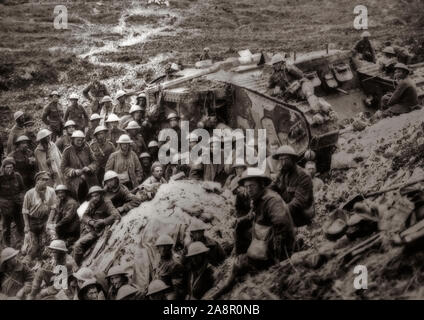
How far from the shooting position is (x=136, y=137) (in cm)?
881

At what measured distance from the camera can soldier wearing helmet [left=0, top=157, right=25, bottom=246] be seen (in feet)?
25.5

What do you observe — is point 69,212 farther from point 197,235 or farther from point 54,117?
point 54,117

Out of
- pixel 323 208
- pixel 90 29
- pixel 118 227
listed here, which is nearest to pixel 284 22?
pixel 90 29

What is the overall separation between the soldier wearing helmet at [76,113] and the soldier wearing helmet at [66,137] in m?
0.46

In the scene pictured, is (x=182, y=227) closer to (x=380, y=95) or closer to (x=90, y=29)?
(x=380, y=95)

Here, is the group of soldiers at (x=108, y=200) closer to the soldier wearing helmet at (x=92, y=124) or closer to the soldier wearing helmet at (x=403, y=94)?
the soldier wearing helmet at (x=92, y=124)

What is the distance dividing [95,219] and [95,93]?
3616 millimetres

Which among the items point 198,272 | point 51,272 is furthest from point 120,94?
point 198,272

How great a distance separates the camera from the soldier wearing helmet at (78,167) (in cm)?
802

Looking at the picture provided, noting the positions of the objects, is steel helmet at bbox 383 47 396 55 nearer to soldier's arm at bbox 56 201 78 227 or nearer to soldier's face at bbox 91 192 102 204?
soldier's face at bbox 91 192 102 204

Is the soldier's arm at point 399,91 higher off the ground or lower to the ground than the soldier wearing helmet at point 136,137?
higher

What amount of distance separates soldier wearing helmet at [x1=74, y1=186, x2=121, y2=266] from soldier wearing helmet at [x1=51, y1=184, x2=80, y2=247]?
1.04ft

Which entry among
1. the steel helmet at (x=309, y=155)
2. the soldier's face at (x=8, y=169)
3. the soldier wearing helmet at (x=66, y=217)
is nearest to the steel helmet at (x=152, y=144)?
the soldier wearing helmet at (x=66, y=217)

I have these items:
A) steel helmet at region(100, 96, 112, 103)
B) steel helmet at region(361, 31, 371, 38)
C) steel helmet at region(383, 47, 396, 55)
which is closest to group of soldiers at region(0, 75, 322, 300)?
steel helmet at region(100, 96, 112, 103)
